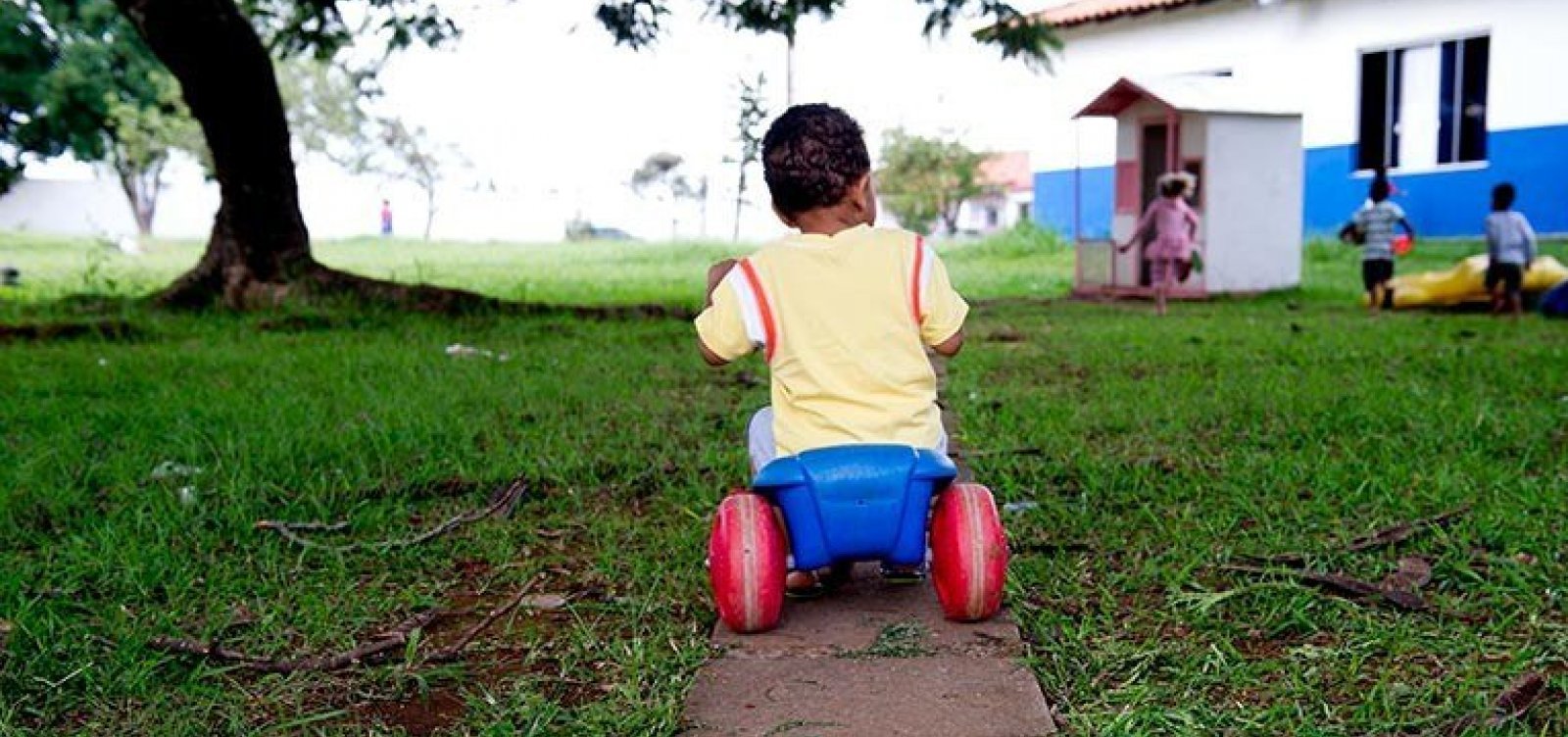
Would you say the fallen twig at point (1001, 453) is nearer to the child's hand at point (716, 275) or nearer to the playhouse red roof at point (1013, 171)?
the child's hand at point (716, 275)

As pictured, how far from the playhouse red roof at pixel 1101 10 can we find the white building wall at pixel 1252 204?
16.2 ft

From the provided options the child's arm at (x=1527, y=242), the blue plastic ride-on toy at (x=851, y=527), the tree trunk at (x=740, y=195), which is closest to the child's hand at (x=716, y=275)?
the blue plastic ride-on toy at (x=851, y=527)

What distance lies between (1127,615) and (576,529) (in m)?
1.42

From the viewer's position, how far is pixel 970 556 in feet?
8.67

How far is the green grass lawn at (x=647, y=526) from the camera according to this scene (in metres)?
2.42

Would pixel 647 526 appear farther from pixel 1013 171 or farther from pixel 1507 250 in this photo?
pixel 1013 171

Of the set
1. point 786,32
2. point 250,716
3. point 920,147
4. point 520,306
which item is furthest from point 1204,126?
point 920,147

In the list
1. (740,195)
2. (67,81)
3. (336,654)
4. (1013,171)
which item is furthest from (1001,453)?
(1013,171)

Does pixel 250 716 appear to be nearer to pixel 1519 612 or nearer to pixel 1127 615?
pixel 1127 615

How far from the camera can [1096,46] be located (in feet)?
62.3

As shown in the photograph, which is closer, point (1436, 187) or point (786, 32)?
point (786, 32)

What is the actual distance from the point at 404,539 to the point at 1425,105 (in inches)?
578

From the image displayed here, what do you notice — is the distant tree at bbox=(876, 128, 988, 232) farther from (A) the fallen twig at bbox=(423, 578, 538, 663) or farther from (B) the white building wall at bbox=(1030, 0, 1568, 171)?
(A) the fallen twig at bbox=(423, 578, 538, 663)

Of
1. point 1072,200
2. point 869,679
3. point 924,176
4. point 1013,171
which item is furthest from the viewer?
point 1013,171
